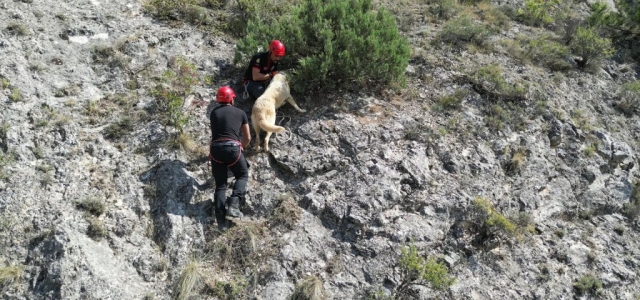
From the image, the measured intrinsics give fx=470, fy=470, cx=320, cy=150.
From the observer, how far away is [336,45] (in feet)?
25.7

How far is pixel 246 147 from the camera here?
6.91 m

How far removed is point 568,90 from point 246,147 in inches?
274

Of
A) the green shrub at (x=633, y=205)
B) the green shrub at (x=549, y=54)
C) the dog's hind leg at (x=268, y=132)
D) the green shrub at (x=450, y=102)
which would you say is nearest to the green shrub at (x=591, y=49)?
the green shrub at (x=549, y=54)

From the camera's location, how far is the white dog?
6.72 metres

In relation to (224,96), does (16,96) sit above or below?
below

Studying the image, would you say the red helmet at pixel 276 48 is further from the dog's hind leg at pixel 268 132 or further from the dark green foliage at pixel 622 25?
the dark green foliage at pixel 622 25

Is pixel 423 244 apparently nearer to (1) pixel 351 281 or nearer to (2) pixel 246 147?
(1) pixel 351 281

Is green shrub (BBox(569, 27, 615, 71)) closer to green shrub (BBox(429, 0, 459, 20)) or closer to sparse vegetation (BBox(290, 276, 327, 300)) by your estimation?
green shrub (BBox(429, 0, 459, 20))

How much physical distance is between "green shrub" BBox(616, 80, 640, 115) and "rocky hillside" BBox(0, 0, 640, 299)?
587 mm

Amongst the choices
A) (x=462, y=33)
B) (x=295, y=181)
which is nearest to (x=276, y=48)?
(x=295, y=181)

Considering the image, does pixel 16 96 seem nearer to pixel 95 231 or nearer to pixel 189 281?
pixel 95 231

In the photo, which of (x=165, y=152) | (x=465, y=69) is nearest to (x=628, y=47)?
(x=465, y=69)

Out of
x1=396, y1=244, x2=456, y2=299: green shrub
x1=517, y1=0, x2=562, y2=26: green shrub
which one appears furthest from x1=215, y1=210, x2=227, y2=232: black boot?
x1=517, y1=0, x2=562, y2=26: green shrub

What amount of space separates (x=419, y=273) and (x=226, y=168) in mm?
2790
